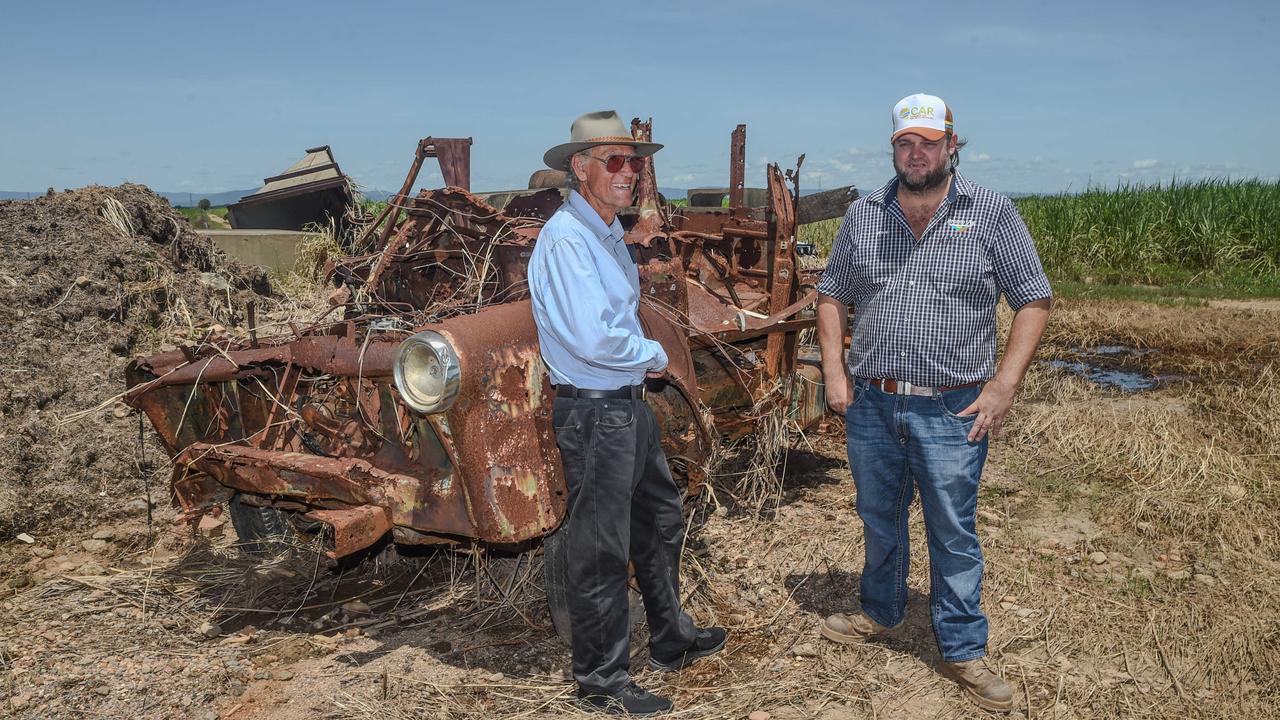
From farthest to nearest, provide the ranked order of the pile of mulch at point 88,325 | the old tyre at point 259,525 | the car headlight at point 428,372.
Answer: the pile of mulch at point 88,325 < the old tyre at point 259,525 < the car headlight at point 428,372

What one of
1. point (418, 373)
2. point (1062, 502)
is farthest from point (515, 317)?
point (1062, 502)

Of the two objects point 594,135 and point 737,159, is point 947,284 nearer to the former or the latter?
point 594,135

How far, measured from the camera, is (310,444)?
356cm

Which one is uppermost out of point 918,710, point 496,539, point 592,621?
point 496,539

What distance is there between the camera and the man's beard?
297 cm

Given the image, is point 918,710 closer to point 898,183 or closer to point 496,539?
point 496,539

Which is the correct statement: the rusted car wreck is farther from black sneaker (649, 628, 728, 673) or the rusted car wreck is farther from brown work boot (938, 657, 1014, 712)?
brown work boot (938, 657, 1014, 712)

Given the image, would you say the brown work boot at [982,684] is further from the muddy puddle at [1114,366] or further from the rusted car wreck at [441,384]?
the muddy puddle at [1114,366]

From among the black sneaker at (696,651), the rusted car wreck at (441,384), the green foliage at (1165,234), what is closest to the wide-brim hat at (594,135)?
the rusted car wreck at (441,384)

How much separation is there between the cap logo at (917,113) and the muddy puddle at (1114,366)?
503 centimetres

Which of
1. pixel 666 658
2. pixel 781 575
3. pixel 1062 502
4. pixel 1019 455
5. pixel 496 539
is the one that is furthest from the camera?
pixel 1019 455

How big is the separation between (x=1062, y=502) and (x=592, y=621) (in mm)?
3027

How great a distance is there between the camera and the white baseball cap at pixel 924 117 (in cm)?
292

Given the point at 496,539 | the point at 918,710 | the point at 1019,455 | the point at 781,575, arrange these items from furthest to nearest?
the point at 1019,455, the point at 781,575, the point at 918,710, the point at 496,539
